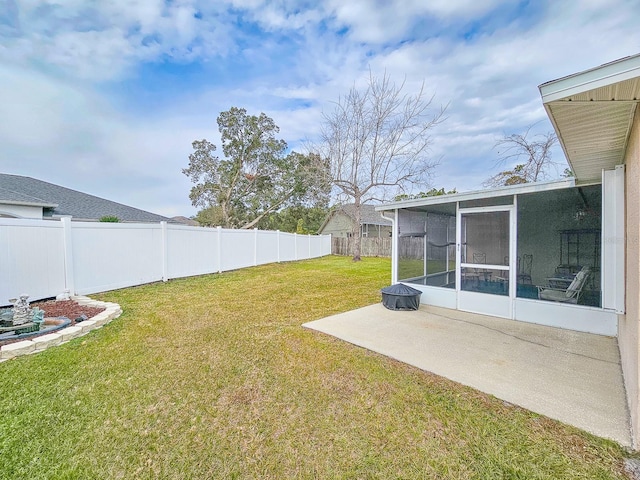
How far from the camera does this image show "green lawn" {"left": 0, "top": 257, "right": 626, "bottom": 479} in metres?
1.89

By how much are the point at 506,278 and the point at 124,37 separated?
10.2 m

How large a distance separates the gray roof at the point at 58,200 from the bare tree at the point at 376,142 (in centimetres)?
1155

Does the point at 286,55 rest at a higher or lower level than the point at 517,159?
higher

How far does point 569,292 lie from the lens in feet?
16.4

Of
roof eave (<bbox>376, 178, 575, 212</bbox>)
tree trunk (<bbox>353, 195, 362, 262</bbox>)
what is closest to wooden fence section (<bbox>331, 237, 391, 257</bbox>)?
tree trunk (<bbox>353, 195, 362, 262</bbox>)

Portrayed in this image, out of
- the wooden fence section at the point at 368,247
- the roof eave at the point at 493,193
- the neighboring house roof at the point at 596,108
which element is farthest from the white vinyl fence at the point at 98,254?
the wooden fence section at the point at 368,247

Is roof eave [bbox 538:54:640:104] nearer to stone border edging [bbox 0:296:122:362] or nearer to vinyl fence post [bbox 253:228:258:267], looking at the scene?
stone border edging [bbox 0:296:122:362]

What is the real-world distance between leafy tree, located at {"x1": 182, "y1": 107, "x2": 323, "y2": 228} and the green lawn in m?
20.7

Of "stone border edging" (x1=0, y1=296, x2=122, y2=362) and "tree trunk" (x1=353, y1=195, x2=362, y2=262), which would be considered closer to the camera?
"stone border edging" (x1=0, y1=296, x2=122, y2=362)

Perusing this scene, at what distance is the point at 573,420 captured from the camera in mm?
2357

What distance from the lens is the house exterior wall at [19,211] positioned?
31.9ft

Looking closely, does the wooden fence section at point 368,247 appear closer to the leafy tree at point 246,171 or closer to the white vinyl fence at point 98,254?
the leafy tree at point 246,171

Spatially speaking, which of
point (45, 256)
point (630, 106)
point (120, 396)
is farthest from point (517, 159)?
point (45, 256)

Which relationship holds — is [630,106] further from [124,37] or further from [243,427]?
[124,37]
